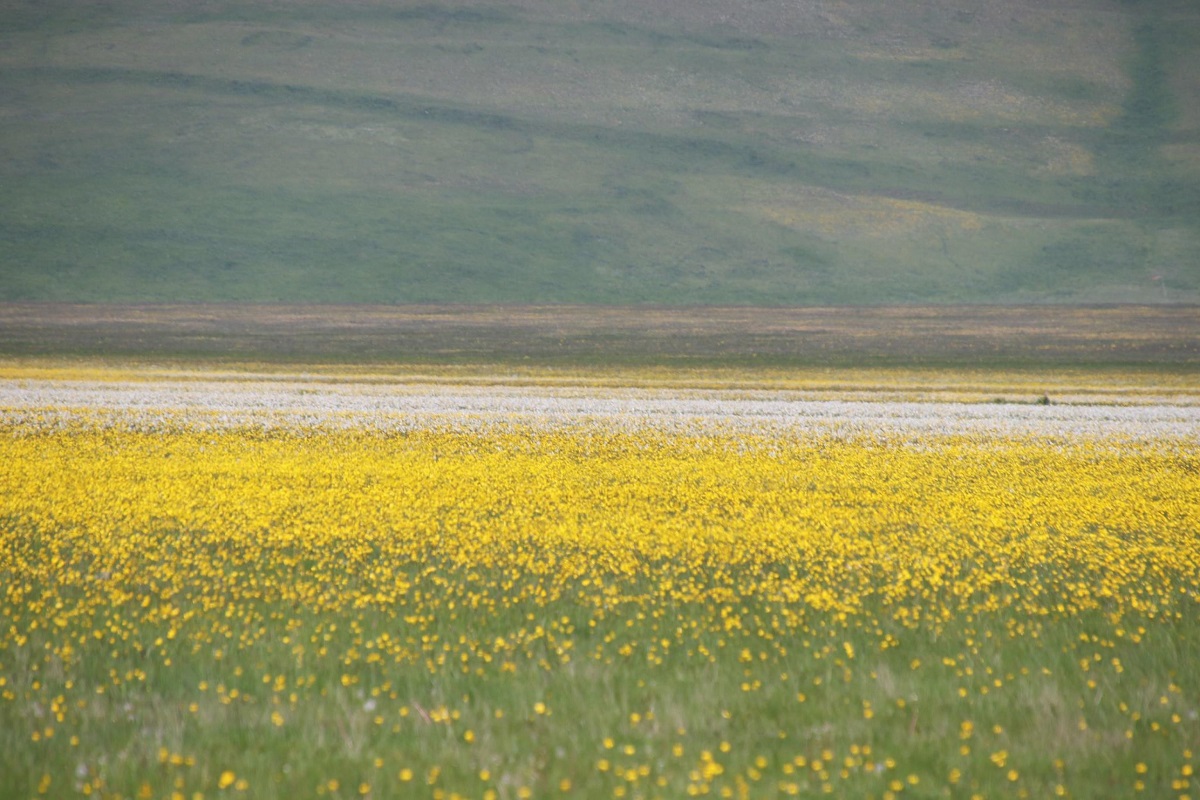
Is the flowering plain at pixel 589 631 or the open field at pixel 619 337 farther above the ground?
the open field at pixel 619 337

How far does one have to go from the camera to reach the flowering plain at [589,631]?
746 centimetres

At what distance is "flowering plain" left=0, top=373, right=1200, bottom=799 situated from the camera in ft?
24.5

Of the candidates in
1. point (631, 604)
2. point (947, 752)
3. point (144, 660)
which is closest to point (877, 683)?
point (947, 752)

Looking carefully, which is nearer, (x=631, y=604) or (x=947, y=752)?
(x=947, y=752)

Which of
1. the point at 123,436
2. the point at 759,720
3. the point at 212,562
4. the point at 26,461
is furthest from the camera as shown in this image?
the point at 123,436

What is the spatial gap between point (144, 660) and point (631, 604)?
4662 millimetres

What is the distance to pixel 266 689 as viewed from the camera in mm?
8773

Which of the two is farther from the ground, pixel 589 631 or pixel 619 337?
pixel 619 337

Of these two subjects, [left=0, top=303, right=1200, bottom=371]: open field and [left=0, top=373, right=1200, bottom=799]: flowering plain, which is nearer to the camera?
[left=0, top=373, right=1200, bottom=799]: flowering plain

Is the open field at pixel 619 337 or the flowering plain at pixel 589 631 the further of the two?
the open field at pixel 619 337

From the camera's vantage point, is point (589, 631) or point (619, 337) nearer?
point (589, 631)

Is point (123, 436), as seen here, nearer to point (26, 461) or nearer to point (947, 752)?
point (26, 461)

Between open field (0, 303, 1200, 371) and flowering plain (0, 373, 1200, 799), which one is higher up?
open field (0, 303, 1200, 371)

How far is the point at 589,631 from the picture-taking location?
408 inches
